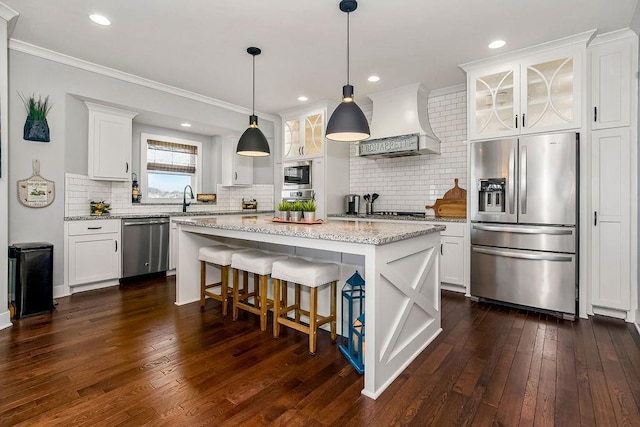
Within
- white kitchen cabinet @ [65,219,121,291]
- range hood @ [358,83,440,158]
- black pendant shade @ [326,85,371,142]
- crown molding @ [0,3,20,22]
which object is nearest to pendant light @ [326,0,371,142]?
black pendant shade @ [326,85,371,142]

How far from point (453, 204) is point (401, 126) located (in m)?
1.25

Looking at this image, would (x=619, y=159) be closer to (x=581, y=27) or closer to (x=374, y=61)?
(x=581, y=27)

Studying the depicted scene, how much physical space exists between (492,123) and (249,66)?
9.15ft

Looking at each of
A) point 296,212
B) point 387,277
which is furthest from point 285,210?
point 387,277

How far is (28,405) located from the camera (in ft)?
5.83

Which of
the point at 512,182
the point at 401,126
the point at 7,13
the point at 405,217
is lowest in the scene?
the point at 405,217

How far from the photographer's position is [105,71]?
3.93 meters

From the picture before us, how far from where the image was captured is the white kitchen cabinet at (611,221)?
3.02m

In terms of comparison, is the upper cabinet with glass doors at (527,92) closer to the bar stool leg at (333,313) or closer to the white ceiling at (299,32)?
the white ceiling at (299,32)

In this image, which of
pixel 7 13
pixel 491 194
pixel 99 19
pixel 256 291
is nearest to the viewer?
pixel 7 13

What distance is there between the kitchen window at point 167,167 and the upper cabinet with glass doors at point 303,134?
159cm

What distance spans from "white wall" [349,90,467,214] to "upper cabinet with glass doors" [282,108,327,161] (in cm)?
71

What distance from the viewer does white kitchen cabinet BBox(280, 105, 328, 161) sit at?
5293mm

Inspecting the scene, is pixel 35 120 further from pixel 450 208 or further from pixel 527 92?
pixel 527 92
